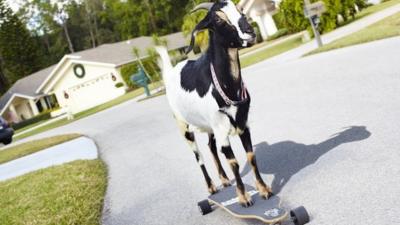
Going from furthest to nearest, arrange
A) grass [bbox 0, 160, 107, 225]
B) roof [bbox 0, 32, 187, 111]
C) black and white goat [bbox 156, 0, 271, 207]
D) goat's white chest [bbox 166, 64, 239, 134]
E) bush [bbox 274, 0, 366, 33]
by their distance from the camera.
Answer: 1. roof [bbox 0, 32, 187, 111]
2. bush [bbox 274, 0, 366, 33]
3. grass [bbox 0, 160, 107, 225]
4. goat's white chest [bbox 166, 64, 239, 134]
5. black and white goat [bbox 156, 0, 271, 207]

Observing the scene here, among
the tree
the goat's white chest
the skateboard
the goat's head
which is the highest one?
the tree

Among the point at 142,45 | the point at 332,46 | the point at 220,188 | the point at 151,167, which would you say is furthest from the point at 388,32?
the point at 142,45

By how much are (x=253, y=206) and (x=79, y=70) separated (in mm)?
50012

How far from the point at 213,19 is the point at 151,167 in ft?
16.7

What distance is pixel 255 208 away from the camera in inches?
205

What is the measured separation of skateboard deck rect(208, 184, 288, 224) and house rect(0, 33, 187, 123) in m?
43.5

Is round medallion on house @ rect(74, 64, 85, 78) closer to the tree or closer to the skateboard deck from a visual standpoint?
the tree

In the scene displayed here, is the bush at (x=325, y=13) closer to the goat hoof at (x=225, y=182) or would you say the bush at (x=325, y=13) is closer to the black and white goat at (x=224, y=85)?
the goat hoof at (x=225, y=182)

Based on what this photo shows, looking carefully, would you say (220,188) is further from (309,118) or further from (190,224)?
(309,118)

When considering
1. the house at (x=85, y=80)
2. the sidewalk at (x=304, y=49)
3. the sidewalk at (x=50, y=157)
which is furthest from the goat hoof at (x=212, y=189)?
the house at (x=85, y=80)

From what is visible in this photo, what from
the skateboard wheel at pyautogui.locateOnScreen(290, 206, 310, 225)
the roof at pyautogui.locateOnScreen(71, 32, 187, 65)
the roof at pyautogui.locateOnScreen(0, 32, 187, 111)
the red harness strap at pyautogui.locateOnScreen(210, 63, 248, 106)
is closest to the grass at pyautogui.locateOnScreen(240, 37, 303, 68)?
the red harness strap at pyautogui.locateOnScreen(210, 63, 248, 106)

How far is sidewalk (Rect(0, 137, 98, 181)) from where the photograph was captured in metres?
14.1

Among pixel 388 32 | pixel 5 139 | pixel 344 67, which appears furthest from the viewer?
pixel 5 139

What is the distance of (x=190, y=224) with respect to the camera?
19.2 ft
